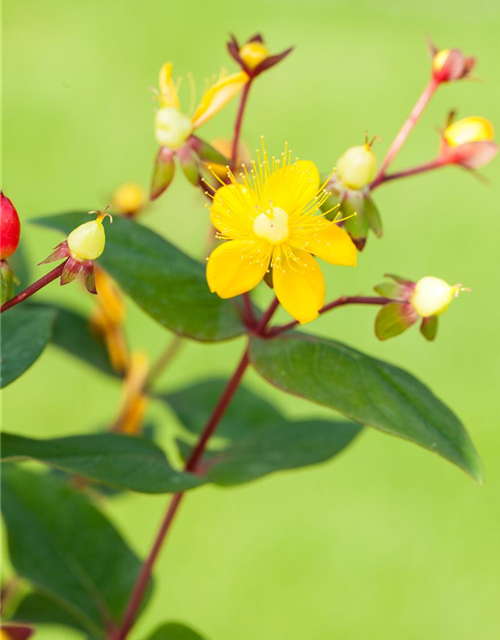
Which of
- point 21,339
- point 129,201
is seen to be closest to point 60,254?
point 21,339

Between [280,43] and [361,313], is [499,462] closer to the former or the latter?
[361,313]

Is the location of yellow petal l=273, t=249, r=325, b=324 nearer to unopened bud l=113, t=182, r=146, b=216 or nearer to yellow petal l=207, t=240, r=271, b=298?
yellow petal l=207, t=240, r=271, b=298

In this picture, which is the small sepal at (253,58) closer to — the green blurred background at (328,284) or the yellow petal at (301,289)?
the yellow petal at (301,289)

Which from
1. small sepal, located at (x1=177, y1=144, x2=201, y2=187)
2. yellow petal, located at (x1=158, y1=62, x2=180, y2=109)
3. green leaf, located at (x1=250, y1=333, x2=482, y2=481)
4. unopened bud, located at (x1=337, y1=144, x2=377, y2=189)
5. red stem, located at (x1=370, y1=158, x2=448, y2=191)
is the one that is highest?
red stem, located at (x1=370, y1=158, x2=448, y2=191)

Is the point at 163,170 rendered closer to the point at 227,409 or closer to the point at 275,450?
the point at 275,450

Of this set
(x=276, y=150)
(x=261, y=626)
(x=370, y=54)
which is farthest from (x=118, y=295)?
(x=370, y=54)

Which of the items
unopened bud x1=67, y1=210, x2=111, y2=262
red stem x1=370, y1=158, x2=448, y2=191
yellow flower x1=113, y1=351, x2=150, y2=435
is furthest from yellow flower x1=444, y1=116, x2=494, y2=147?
yellow flower x1=113, y1=351, x2=150, y2=435
